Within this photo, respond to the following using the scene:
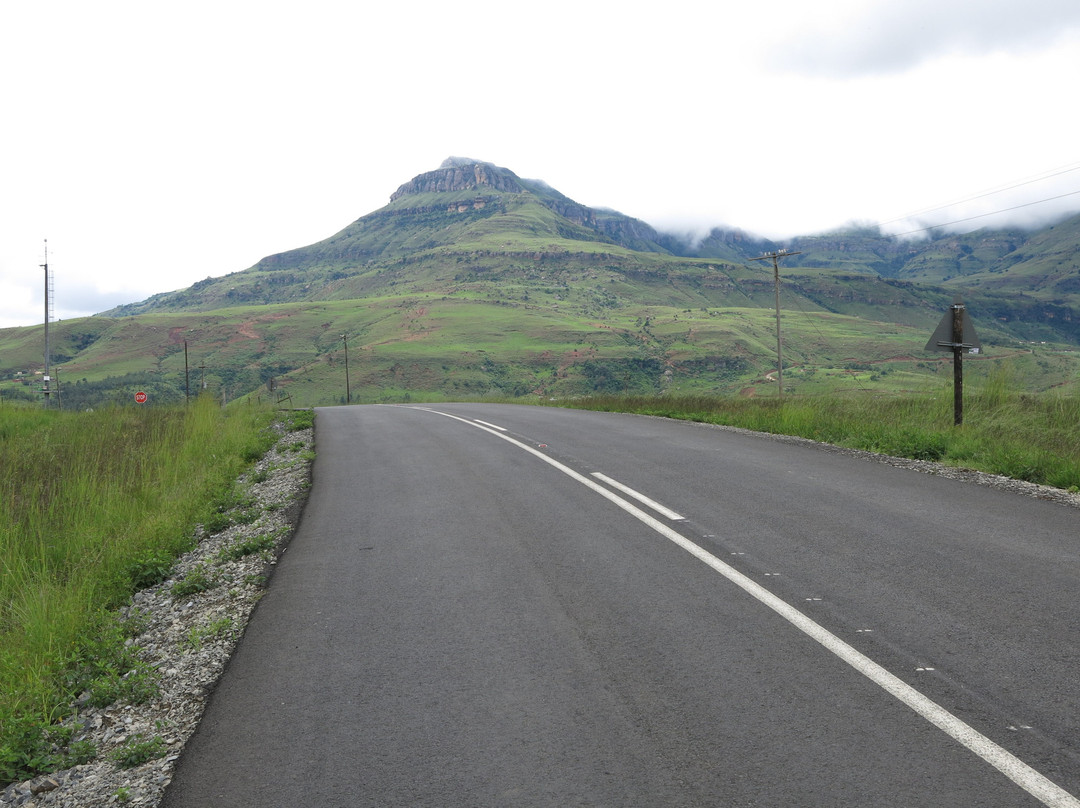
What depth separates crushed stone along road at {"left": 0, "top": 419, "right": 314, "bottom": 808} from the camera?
3.15m

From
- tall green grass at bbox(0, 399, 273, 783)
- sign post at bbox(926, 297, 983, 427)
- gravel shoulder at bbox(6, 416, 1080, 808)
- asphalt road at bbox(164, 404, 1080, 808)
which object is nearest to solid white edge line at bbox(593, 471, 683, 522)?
asphalt road at bbox(164, 404, 1080, 808)

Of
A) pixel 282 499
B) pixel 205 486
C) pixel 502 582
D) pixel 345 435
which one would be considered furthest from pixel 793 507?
pixel 345 435

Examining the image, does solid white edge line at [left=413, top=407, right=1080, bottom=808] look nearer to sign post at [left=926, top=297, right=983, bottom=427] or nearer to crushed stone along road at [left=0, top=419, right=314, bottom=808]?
crushed stone along road at [left=0, top=419, right=314, bottom=808]

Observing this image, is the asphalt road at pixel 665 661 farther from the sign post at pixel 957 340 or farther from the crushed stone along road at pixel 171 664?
the sign post at pixel 957 340

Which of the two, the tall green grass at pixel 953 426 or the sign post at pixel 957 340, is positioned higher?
the sign post at pixel 957 340

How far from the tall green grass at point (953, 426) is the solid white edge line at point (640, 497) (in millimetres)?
4876

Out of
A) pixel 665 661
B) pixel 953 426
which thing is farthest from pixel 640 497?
pixel 953 426

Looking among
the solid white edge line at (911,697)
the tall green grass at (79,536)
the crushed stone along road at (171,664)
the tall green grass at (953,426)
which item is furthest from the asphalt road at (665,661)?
the tall green grass at (953,426)

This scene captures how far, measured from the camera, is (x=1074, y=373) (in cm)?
1345

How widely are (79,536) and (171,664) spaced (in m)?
3.54

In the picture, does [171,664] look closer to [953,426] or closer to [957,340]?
[953,426]

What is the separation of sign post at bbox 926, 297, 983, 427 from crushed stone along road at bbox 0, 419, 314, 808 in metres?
11.0

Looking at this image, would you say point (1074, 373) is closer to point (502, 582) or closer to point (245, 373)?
point (502, 582)

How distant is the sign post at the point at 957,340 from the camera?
12164mm
